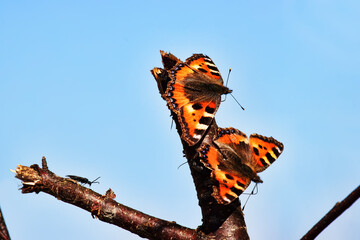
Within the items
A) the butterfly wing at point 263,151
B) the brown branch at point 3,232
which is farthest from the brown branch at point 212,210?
the brown branch at point 3,232

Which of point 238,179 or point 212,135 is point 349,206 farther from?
point 212,135

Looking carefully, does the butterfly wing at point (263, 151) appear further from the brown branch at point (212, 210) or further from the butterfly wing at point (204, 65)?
the butterfly wing at point (204, 65)

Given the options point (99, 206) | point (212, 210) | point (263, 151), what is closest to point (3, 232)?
point (99, 206)

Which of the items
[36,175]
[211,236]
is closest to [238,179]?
[211,236]

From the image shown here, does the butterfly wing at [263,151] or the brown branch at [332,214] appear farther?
the butterfly wing at [263,151]

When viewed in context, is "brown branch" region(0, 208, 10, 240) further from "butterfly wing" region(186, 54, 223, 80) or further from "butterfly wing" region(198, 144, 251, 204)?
"butterfly wing" region(186, 54, 223, 80)

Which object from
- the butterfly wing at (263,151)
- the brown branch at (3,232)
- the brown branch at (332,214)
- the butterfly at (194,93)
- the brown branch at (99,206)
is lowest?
the brown branch at (332,214)

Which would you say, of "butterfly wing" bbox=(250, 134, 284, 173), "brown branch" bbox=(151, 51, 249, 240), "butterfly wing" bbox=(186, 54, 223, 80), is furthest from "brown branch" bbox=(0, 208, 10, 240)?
"butterfly wing" bbox=(186, 54, 223, 80)

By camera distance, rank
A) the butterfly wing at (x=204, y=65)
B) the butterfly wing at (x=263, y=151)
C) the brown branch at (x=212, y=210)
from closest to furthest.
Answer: the brown branch at (x=212, y=210)
the butterfly wing at (x=263, y=151)
the butterfly wing at (x=204, y=65)
